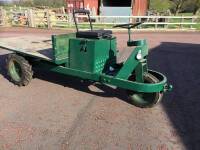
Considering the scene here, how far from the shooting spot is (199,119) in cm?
455

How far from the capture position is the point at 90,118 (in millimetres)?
4633

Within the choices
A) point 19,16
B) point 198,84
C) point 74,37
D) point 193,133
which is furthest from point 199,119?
point 19,16

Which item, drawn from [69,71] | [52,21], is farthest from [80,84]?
[52,21]

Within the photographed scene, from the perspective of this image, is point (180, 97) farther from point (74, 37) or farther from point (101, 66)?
point (74, 37)

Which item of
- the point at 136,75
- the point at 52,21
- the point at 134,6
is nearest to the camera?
the point at 136,75

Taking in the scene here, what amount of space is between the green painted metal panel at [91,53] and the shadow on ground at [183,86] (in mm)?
1443

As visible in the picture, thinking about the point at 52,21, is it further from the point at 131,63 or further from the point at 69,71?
the point at 131,63

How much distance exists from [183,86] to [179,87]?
0.13 meters

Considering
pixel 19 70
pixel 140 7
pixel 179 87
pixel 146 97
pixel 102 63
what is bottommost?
pixel 179 87

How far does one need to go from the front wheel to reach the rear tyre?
7.69 ft

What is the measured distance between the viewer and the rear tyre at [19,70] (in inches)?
237

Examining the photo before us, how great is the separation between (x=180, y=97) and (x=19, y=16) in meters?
17.8

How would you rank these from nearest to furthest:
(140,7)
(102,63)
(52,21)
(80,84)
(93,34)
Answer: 1. (93,34)
2. (102,63)
3. (80,84)
4. (52,21)
5. (140,7)

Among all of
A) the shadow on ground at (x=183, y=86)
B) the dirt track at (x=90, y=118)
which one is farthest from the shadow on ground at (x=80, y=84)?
the shadow on ground at (x=183, y=86)
